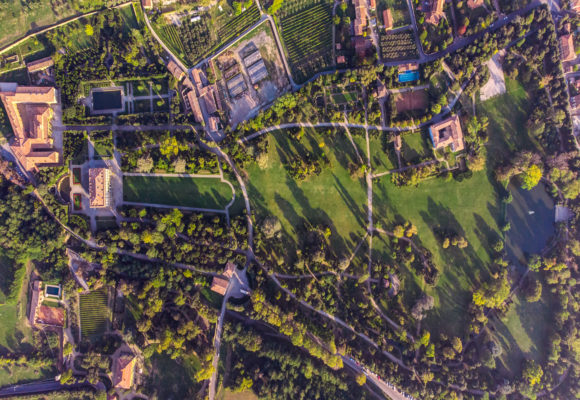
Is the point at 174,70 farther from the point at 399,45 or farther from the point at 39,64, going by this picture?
the point at 399,45

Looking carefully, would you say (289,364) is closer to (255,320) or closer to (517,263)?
(255,320)

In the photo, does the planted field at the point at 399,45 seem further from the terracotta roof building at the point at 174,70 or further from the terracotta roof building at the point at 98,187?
the terracotta roof building at the point at 98,187

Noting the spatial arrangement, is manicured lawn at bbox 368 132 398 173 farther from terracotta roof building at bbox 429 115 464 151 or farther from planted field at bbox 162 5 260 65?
planted field at bbox 162 5 260 65

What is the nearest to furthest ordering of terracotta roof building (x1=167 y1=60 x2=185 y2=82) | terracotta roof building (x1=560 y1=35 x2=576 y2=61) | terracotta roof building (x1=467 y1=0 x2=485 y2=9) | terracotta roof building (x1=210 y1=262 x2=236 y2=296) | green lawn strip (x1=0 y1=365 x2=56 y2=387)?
terracotta roof building (x1=210 y1=262 x2=236 y2=296), terracotta roof building (x1=167 y1=60 x2=185 y2=82), terracotta roof building (x1=467 y1=0 x2=485 y2=9), terracotta roof building (x1=560 y1=35 x2=576 y2=61), green lawn strip (x1=0 y1=365 x2=56 y2=387)

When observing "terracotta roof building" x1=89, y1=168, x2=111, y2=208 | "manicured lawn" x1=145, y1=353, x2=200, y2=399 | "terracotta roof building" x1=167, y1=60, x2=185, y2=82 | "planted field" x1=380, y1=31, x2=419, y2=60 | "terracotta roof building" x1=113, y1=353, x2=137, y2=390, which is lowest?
"manicured lawn" x1=145, y1=353, x2=200, y2=399

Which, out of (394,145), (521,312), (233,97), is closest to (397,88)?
(394,145)

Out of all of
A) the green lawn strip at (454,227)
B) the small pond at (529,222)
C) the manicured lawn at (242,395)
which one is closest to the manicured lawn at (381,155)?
the green lawn strip at (454,227)

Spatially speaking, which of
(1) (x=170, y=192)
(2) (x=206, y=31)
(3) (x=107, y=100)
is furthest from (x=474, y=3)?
(3) (x=107, y=100)

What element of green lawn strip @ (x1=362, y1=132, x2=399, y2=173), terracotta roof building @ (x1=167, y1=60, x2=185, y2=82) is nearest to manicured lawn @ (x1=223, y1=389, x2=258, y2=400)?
green lawn strip @ (x1=362, y1=132, x2=399, y2=173)
